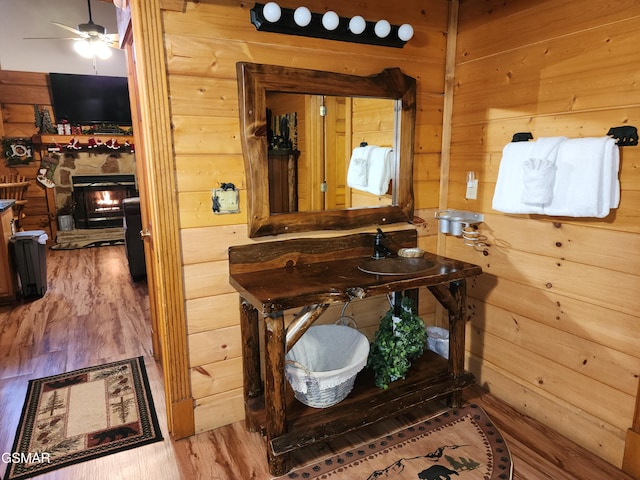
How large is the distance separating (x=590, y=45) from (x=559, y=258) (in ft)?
2.94

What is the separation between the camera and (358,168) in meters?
2.22

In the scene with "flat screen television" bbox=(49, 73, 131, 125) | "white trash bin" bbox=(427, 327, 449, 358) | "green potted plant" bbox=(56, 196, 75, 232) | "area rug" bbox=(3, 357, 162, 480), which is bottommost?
"area rug" bbox=(3, 357, 162, 480)

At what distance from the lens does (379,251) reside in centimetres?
219

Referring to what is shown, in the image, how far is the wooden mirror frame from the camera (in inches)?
72.9

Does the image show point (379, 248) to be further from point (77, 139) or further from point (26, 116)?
point (26, 116)

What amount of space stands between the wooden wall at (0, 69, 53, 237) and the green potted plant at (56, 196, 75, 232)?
17cm

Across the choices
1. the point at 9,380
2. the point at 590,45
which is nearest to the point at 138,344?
the point at 9,380

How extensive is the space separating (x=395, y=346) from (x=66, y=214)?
601cm

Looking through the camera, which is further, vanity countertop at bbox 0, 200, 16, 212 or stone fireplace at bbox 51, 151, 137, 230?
stone fireplace at bbox 51, 151, 137, 230

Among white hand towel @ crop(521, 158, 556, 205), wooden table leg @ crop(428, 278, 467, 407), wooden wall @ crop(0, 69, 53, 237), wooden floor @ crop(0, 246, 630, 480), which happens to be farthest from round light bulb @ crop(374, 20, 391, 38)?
wooden wall @ crop(0, 69, 53, 237)

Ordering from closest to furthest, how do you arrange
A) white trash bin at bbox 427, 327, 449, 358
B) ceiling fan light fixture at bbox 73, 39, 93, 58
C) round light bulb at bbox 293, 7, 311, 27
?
round light bulb at bbox 293, 7, 311, 27
white trash bin at bbox 427, 327, 449, 358
ceiling fan light fixture at bbox 73, 39, 93, 58

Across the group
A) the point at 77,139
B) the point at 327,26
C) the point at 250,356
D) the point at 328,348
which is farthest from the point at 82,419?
the point at 77,139

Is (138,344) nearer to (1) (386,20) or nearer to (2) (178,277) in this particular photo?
(2) (178,277)

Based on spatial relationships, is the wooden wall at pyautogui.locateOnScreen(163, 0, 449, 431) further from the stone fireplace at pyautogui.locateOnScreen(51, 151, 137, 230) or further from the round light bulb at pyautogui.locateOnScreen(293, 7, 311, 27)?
the stone fireplace at pyautogui.locateOnScreen(51, 151, 137, 230)
